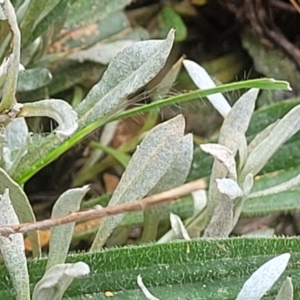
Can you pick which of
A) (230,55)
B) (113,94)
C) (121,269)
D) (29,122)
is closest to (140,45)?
(113,94)

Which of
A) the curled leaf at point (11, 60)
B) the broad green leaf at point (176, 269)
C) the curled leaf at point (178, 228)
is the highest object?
the curled leaf at point (11, 60)

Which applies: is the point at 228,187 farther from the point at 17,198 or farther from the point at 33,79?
the point at 33,79

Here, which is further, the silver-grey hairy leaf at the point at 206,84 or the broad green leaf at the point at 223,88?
the silver-grey hairy leaf at the point at 206,84

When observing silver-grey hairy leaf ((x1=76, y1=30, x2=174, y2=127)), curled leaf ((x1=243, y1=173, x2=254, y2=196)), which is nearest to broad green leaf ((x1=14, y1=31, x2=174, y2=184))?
silver-grey hairy leaf ((x1=76, y1=30, x2=174, y2=127))

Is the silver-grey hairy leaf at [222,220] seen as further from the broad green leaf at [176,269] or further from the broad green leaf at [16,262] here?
the broad green leaf at [16,262]

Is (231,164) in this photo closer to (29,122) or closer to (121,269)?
(121,269)

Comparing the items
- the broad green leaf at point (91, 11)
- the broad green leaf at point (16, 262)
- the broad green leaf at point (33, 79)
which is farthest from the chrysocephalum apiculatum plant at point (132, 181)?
the broad green leaf at point (91, 11)

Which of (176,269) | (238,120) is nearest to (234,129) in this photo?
(238,120)

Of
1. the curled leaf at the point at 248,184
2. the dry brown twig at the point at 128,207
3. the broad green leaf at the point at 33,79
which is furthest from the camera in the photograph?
the broad green leaf at the point at 33,79
